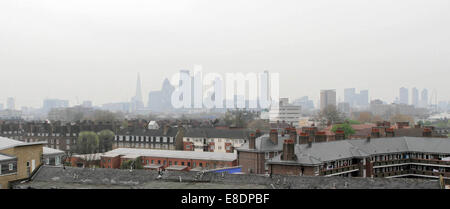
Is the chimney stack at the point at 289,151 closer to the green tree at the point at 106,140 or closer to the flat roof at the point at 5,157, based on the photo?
the flat roof at the point at 5,157

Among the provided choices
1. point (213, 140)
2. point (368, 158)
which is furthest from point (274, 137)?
point (213, 140)

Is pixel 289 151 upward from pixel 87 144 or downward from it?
upward

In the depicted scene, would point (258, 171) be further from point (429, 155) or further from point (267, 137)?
point (429, 155)

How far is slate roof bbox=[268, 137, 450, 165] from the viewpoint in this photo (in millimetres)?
33750

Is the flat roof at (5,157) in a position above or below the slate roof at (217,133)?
above

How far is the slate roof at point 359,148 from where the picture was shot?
33.8 metres

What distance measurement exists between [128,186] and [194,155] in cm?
3010

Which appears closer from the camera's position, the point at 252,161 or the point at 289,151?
the point at 289,151

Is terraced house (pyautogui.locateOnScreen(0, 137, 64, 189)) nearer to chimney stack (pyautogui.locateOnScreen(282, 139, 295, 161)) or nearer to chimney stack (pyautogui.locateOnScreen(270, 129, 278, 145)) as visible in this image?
chimney stack (pyautogui.locateOnScreen(282, 139, 295, 161))

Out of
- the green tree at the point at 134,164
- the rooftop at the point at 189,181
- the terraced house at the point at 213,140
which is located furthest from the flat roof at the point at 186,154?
the rooftop at the point at 189,181

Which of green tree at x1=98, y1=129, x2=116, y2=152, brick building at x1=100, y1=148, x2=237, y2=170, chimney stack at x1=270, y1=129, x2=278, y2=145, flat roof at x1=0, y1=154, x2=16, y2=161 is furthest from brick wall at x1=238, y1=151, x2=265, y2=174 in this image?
green tree at x1=98, y1=129, x2=116, y2=152

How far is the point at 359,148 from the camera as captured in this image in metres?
39.4

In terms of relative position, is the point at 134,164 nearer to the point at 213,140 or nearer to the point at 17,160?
the point at 213,140

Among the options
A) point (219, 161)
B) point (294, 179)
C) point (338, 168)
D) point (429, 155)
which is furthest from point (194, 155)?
point (294, 179)
